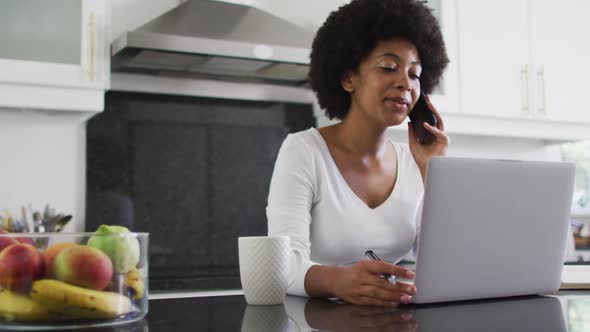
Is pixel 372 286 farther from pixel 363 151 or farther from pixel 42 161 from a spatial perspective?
pixel 42 161

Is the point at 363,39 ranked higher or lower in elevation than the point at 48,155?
higher

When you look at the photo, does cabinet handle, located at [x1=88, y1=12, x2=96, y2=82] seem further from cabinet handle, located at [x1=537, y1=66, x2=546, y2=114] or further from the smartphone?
cabinet handle, located at [x1=537, y1=66, x2=546, y2=114]

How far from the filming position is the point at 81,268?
2.05ft

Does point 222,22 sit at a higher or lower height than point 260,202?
higher

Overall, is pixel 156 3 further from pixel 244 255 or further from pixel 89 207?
pixel 244 255

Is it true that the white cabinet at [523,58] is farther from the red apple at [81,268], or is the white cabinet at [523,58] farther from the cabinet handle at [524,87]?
the red apple at [81,268]

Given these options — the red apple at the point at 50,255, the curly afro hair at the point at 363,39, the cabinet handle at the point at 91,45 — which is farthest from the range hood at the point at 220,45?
the red apple at the point at 50,255

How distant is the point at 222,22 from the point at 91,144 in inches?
26.0

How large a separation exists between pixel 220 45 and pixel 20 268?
1649mm

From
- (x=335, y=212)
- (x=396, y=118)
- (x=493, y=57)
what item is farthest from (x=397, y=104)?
(x=493, y=57)

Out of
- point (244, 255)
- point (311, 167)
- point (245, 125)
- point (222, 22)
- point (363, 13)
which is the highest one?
point (222, 22)

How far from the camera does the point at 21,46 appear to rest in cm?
204

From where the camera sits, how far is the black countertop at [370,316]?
2.29 feet

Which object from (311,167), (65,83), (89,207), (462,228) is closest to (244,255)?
(462,228)
